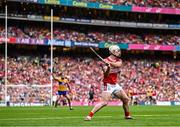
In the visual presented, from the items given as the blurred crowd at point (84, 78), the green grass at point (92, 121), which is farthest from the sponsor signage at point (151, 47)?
the green grass at point (92, 121)

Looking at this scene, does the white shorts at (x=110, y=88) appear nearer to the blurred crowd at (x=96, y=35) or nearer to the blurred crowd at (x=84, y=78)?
the blurred crowd at (x=84, y=78)

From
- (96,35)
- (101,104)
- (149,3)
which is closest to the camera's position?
(101,104)

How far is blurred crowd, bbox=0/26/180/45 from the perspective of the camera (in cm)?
6544

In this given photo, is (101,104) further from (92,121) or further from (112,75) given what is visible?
(112,75)

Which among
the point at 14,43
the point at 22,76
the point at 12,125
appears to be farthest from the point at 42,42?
the point at 12,125

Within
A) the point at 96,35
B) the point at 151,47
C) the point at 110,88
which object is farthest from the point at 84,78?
the point at 110,88

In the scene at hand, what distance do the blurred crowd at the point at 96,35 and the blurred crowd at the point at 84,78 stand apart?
8.67 ft

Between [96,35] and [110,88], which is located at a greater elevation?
[96,35]

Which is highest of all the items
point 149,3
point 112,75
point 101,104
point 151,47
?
point 149,3

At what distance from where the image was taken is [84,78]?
62.2m

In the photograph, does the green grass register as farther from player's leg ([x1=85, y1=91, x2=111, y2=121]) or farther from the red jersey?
the red jersey

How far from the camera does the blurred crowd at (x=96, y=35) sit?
2576 inches

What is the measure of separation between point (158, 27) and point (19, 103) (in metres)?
29.7

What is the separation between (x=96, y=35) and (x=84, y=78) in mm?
10926
